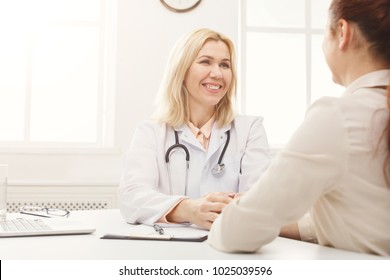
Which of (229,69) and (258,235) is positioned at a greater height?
(229,69)

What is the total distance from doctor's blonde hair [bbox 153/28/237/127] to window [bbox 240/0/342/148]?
1.56 m

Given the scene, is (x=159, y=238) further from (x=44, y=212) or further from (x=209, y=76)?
(x=209, y=76)

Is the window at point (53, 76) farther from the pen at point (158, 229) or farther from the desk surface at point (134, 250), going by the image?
the desk surface at point (134, 250)

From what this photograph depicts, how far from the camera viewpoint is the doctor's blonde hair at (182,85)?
6.56 ft

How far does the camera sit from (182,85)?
6.88 feet

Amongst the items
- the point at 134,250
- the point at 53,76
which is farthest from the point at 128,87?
the point at 134,250

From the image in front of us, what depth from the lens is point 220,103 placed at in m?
2.08

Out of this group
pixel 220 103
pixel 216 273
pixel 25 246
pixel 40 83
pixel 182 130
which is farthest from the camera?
pixel 40 83

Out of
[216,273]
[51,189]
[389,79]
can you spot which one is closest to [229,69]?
[389,79]

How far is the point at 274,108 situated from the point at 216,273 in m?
2.93

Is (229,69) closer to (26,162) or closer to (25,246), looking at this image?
(25,246)

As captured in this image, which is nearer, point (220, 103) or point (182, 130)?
point (182, 130)

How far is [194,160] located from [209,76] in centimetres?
41

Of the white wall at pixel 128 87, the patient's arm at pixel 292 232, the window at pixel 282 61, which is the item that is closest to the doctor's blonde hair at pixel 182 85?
the patient's arm at pixel 292 232
